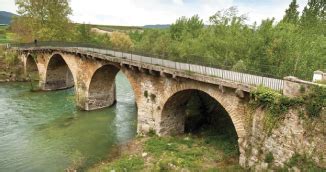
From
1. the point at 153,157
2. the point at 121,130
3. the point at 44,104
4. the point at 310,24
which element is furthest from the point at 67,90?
the point at 310,24

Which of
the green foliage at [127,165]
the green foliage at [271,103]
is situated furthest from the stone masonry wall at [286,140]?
the green foliage at [127,165]

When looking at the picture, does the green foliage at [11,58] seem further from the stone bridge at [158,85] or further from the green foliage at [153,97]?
the green foliage at [153,97]

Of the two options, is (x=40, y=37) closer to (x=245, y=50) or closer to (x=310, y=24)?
(x=245, y=50)

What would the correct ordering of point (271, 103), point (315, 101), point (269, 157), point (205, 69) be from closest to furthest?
point (315, 101) < point (271, 103) < point (269, 157) < point (205, 69)

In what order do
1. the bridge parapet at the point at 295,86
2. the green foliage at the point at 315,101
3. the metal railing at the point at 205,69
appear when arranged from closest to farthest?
the green foliage at the point at 315,101 → the bridge parapet at the point at 295,86 → the metal railing at the point at 205,69

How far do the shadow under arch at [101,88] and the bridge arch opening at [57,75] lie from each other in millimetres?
12440

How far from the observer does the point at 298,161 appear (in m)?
14.5

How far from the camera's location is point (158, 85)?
23.0 m

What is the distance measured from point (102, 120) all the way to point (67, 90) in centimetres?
1697

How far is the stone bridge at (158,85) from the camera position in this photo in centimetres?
1753

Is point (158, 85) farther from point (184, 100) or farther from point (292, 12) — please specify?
point (292, 12)

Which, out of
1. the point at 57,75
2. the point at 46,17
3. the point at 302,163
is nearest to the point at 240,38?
the point at 302,163

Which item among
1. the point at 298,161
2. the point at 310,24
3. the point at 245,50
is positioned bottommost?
the point at 298,161

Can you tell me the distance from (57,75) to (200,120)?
89.3ft
